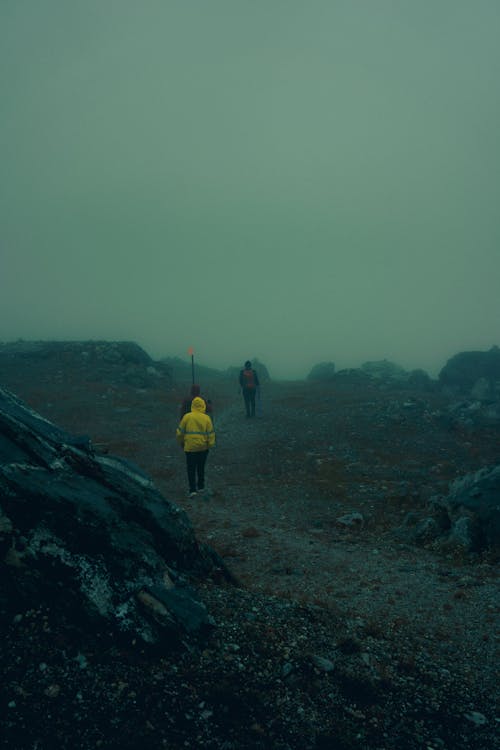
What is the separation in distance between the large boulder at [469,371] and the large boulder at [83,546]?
117 ft

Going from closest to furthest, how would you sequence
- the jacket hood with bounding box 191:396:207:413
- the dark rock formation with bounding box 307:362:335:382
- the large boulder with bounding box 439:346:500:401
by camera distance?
the jacket hood with bounding box 191:396:207:413 < the large boulder with bounding box 439:346:500:401 < the dark rock formation with bounding box 307:362:335:382

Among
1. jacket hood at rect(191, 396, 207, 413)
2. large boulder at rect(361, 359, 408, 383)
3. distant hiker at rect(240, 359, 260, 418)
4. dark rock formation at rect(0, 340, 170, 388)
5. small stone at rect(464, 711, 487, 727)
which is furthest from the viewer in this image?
large boulder at rect(361, 359, 408, 383)

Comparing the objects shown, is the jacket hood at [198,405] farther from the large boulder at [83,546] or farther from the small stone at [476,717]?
the small stone at [476,717]

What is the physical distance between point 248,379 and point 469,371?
2403 cm

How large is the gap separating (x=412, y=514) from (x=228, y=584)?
6.49 meters

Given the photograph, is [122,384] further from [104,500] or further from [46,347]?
[104,500]

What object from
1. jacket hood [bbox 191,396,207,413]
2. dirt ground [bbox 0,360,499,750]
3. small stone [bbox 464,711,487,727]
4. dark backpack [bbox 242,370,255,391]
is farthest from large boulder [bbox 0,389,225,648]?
dark backpack [bbox 242,370,255,391]

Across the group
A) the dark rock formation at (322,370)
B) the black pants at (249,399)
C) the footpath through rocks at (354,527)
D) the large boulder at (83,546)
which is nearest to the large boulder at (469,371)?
the footpath through rocks at (354,527)

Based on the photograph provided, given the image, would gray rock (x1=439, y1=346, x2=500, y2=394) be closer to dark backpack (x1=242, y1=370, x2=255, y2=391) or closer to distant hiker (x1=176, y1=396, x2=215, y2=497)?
dark backpack (x1=242, y1=370, x2=255, y2=391)

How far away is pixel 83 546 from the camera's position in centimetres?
570

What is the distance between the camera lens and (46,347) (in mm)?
41875

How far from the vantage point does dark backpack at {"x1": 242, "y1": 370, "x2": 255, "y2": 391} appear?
25.2m

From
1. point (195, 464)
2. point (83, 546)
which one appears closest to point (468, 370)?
point (195, 464)

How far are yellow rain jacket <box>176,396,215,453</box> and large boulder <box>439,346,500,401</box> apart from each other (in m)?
30.2
